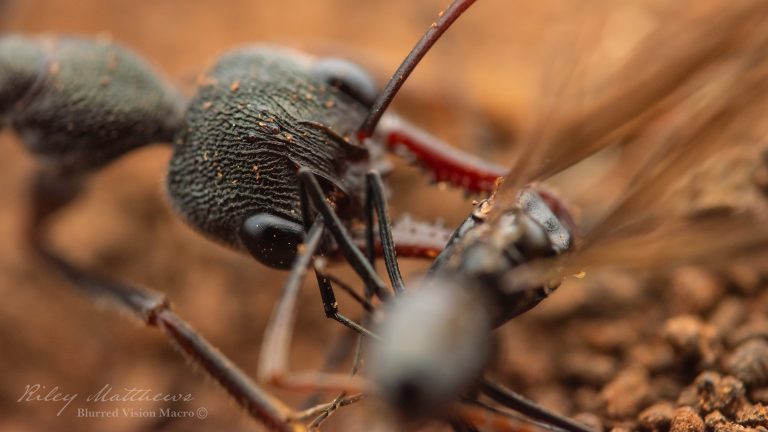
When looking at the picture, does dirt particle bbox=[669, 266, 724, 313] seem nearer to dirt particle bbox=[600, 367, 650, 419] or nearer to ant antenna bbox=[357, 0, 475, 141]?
dirt particle bbox=[600, 367, 650, 419]

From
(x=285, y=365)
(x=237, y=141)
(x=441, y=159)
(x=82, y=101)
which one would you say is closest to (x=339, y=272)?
(x=441, y=159)

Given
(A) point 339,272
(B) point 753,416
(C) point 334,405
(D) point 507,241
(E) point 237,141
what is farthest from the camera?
(A) point 339,272

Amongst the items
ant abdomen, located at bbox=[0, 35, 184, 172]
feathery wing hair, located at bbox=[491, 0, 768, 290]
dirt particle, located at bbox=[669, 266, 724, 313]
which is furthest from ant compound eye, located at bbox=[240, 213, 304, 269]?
dirt particle, located at bbox=[669, 266, 724, 313]

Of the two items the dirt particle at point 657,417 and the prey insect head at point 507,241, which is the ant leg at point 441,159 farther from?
the dirt particle at point 657,417

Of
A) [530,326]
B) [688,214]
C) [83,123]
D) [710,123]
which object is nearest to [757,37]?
[710,123]

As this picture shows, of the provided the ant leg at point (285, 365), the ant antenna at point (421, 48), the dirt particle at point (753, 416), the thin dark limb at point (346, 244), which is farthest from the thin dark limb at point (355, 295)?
the dirt particle at point (753, 416)

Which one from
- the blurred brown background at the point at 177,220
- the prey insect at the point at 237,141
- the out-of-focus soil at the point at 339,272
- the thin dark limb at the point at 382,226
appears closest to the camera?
the thin dark limb at the point at 382,226

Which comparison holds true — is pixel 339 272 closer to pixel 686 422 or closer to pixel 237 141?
pixel 237 141
